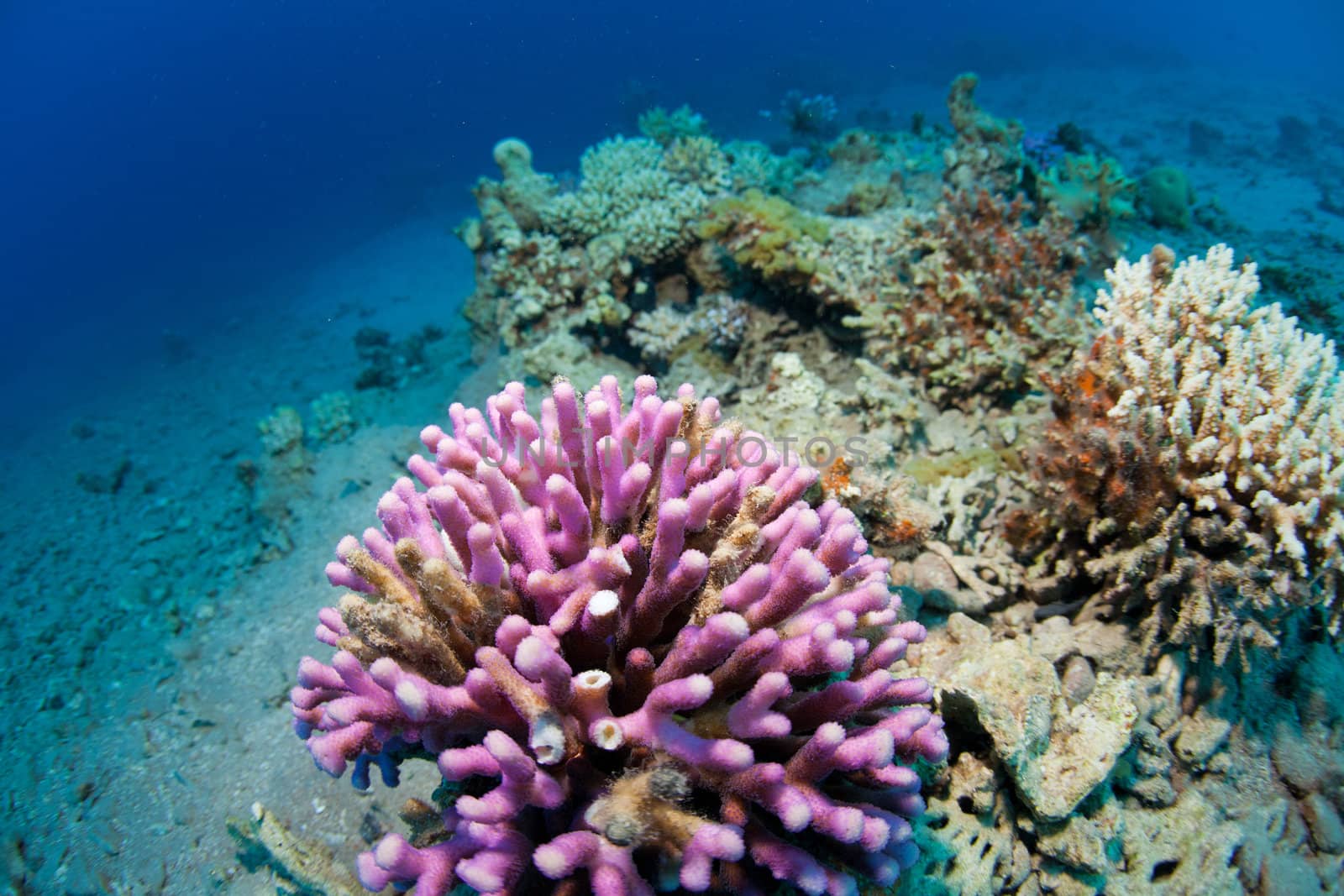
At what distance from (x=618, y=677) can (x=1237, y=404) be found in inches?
131

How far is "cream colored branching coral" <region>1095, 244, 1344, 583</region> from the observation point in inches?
112

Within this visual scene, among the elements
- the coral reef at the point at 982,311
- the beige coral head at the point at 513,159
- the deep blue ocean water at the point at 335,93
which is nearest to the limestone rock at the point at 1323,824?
the coral reef at the point at 982,311

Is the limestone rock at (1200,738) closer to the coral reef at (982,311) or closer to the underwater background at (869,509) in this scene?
the underwater background at (869,509)

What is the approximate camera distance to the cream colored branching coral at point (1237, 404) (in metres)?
2.84

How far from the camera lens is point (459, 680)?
1856 millimetres

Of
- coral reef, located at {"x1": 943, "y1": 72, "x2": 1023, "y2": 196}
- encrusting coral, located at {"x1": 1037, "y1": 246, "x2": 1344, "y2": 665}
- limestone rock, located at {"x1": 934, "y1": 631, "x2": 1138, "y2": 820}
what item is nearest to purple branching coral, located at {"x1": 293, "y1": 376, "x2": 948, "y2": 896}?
limestone rock, located at {"x1": 934, "y1": 631, "x2": 1138, "y2": 820}

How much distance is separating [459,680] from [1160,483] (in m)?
3.43

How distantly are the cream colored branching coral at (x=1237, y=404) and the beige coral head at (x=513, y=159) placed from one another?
7802mm

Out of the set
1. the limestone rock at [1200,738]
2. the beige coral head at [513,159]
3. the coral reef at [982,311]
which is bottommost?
the limestone rock at [1200,738]

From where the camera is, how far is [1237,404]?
121 inches

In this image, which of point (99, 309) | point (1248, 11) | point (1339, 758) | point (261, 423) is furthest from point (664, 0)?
point (1339, 758)

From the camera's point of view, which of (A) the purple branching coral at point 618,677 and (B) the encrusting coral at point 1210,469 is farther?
(B) the encrusting coral at point 1210,469

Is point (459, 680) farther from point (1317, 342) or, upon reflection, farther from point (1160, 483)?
point (1317, 342)

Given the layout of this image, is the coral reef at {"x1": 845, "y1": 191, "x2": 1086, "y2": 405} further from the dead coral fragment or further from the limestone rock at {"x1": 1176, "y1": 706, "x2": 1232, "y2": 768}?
the limestone rock at {"x1": 1176, "y1": 706, "x2": 1232, "y2": 768}
